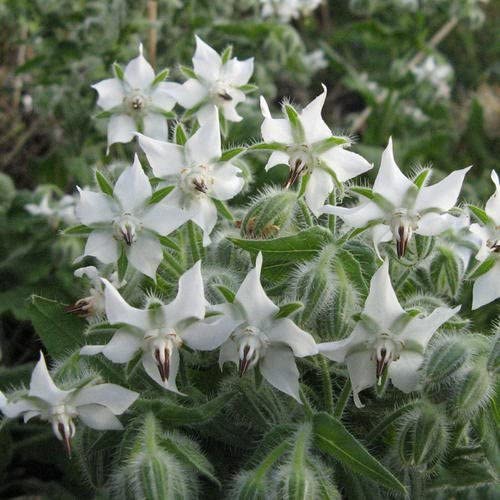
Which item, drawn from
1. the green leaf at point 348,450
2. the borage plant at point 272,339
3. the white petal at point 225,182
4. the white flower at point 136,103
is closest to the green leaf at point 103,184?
the borage plant at point 272,339

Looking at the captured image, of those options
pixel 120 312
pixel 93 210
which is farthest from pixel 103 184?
pixel 120 312

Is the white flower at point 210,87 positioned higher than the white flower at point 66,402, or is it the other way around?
the white flower at point 210,87

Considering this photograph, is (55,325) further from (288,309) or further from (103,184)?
(288,309)

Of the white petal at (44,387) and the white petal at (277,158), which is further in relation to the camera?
the white petal at (277,158)

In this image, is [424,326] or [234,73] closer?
[424,326]

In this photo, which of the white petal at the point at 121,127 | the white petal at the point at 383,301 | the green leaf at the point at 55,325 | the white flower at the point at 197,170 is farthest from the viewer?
the white petal at the point at 121,127

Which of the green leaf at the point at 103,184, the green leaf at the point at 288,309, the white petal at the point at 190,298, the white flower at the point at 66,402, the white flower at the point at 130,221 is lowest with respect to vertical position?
the white flower at the point at 66,402

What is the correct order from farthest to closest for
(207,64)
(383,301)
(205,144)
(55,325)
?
(207,64) → (55,325) → (205,144) → (383,301)

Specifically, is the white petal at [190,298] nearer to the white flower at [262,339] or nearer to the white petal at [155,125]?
the white flower at [262,339]

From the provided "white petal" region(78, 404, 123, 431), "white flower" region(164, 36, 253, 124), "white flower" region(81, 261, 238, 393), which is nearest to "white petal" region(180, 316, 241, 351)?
"white flower" region(81, 261, 238, 393)

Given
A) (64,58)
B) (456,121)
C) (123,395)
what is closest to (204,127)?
(123,395)
